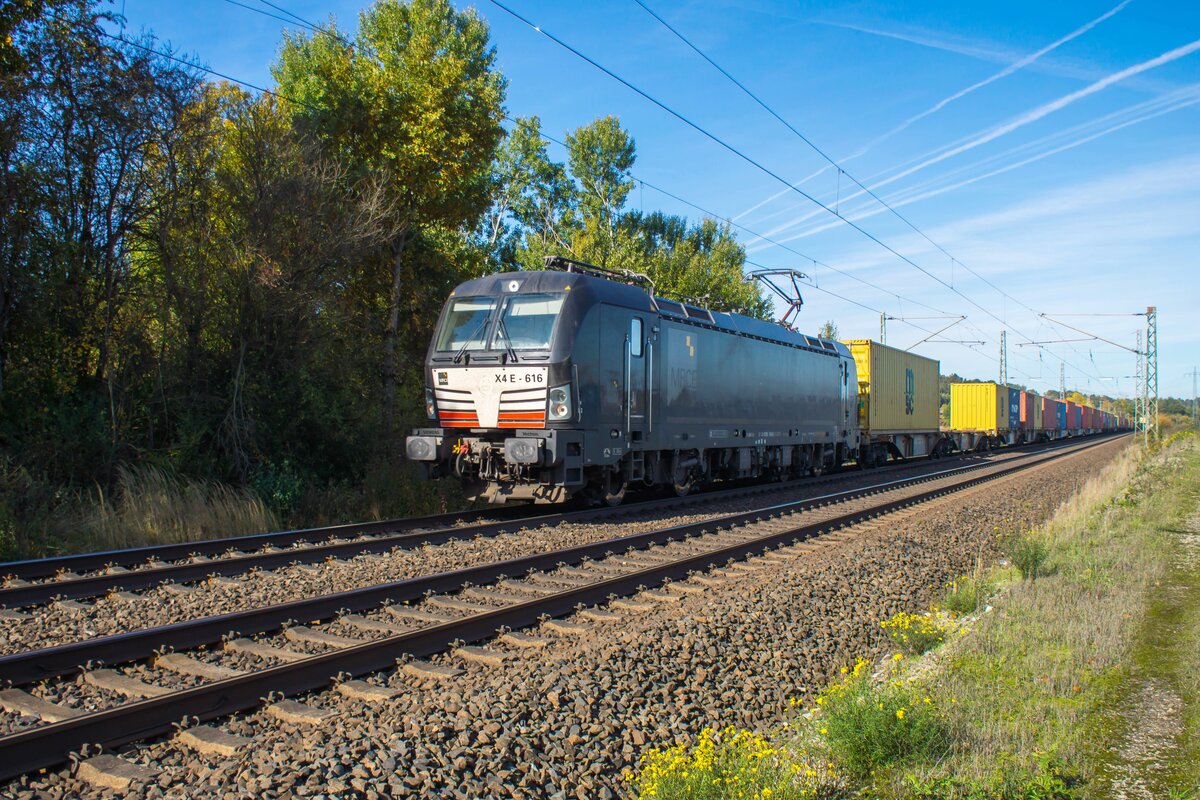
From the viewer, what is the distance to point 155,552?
8.61 m

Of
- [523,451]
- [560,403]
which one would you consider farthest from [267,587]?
[560,403]

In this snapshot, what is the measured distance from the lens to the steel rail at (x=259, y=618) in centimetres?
501

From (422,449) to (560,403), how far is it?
222 centimetres

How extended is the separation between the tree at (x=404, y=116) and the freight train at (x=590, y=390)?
4.40 metres

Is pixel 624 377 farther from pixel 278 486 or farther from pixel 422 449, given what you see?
pixel 278 486

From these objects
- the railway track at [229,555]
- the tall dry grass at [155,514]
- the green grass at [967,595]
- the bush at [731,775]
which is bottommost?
the green grass at [967,595]

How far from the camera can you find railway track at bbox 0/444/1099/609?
7.13 m

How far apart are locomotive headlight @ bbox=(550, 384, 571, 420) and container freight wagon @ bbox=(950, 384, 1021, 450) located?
31.4 m

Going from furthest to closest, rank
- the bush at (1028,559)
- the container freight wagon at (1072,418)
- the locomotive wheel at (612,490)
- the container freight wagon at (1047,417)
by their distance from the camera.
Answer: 1. the container freight wagon at (1072,418)
2. the container freight wagon at (1047,417)
3. the locomotive wheel at (612,490)
4. the bush at (1028,559)

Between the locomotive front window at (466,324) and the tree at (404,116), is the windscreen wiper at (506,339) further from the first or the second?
the tree at (404,116)

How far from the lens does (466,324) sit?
489 inches

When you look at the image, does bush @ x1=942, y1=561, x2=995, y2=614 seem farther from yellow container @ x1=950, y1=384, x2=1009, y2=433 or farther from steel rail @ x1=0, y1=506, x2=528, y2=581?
yellow container @ x1=950, y1=384, x2=1009, y2=433

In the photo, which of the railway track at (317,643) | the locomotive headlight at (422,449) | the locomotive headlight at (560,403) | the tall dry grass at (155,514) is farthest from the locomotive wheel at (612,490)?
the tall dry grass at (155,514)

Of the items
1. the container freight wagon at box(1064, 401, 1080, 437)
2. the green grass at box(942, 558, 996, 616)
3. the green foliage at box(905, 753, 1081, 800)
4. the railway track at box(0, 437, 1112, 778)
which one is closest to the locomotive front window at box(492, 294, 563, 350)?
the railway track at box(0, 437, 1112, 778)
